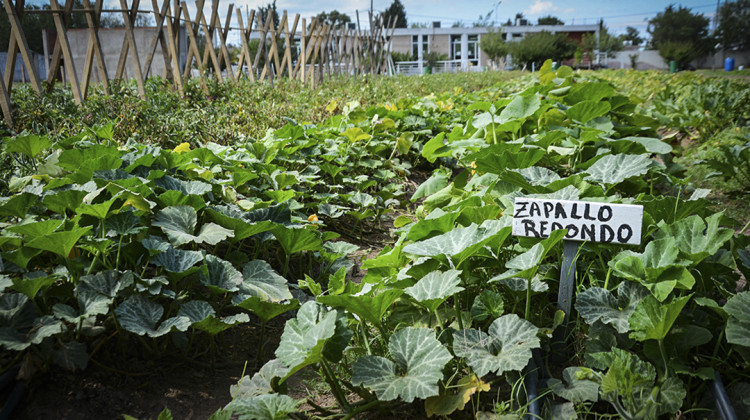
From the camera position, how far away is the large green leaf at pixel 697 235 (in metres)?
1.42

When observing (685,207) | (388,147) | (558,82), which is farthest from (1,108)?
(685,207)

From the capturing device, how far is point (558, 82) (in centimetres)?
486

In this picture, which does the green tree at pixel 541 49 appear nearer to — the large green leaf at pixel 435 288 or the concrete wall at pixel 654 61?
the concrete wall at pixel 654 61

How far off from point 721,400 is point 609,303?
1.09ft

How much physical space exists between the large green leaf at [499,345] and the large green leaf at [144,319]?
2.72ft

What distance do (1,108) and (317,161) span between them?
10.7ft

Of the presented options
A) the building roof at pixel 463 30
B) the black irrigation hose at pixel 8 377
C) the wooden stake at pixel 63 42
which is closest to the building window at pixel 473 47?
the building roof at pixel 463 30

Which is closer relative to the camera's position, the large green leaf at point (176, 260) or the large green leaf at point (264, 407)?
the large green leaf at point (264, 407)

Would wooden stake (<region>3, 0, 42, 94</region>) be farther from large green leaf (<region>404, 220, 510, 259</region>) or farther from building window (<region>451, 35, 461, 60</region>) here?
building window (<region>451, 35, 461, 60</region>)

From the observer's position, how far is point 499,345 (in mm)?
1410

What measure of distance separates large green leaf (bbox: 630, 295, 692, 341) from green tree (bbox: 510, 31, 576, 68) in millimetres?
40343

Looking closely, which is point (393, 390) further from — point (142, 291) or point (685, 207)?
point (685, 207)

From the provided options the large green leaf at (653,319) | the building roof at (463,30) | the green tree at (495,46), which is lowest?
the large green leaf at (653,319)

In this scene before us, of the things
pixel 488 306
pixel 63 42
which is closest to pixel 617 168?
pixel 488 306
